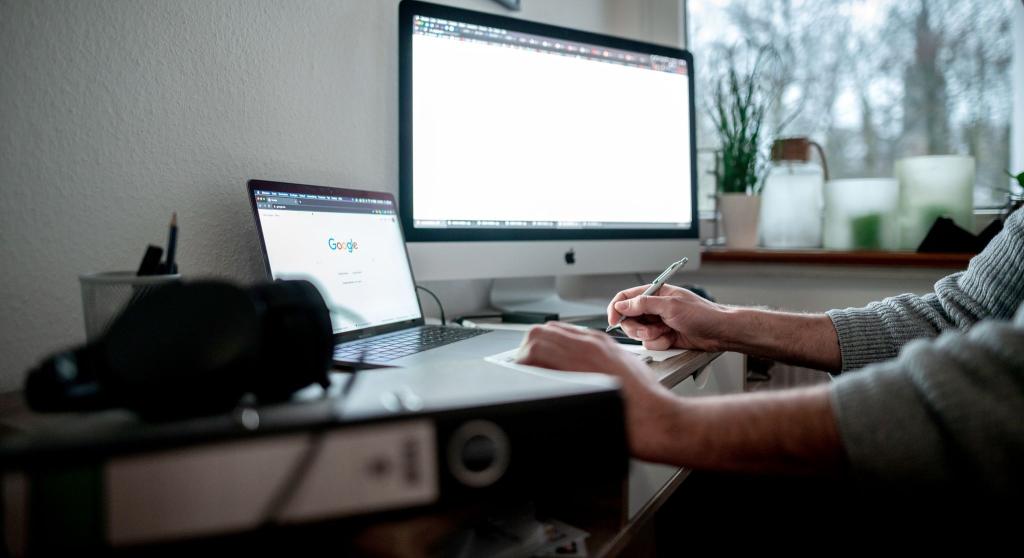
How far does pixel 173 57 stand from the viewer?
0.77 metres

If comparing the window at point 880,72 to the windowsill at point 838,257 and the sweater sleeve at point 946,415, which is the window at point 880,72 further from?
the sweater sleeve at point 946,415

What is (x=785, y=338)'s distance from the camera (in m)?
0.92

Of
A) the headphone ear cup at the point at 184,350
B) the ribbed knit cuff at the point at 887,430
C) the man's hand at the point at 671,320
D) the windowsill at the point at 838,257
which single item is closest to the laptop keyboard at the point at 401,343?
the man's hand at the point at 671,320

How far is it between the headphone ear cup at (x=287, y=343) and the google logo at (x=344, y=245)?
467mm

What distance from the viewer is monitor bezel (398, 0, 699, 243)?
39.2 inches

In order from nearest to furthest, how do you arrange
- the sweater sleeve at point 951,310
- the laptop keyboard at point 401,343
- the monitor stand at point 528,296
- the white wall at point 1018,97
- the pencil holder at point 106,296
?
the pencil holder at point 106,296
the laptop keyboard at point 401,343
the sweater sleeve at point 951,310
the monitor stand at point 528,296
the white wall at point 1018,97

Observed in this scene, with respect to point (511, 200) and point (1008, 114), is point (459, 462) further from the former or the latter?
point (1008, 114)

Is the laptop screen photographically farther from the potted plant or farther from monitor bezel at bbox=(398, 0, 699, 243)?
the potted plant

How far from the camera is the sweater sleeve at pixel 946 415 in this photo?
1.36ft

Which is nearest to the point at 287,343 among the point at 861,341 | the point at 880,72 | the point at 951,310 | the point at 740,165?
the point at 861,341

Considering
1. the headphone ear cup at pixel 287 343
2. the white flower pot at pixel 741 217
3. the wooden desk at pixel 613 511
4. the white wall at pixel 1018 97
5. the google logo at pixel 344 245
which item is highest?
the white wall at pixel 1018 97

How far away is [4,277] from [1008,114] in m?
2.03

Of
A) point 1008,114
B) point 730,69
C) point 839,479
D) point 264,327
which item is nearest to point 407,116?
point 264,327

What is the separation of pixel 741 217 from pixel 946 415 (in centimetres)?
129
